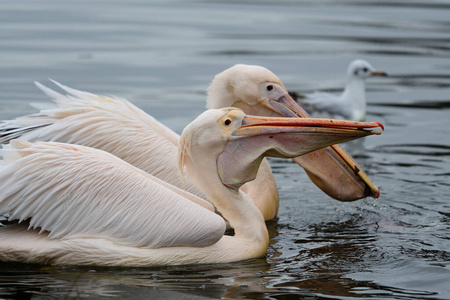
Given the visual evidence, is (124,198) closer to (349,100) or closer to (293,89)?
(349,100)

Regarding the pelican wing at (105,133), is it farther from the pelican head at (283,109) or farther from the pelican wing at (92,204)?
the pelican wing at (92,204)

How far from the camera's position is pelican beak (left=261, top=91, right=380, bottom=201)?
5.42 meters

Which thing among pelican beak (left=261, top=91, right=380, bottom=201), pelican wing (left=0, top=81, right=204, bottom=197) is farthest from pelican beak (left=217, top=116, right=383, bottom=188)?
pelican beak (left=261, top=91, right=380, bottom=201)

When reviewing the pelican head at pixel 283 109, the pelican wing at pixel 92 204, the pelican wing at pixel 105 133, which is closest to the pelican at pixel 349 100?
the pelican head at pixel 283 109

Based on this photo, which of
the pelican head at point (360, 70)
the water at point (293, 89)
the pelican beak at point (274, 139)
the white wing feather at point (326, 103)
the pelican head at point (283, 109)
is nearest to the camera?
the water at point (293, 89)

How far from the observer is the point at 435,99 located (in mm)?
9445

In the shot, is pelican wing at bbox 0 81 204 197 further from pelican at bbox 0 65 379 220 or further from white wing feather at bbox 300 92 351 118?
white wing feather at bbox 300 92 351 118

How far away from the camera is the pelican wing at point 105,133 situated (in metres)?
5.33

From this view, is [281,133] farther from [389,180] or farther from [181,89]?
[181,89]

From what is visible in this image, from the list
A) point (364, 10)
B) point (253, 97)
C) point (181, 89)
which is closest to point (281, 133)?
point (253, 97)

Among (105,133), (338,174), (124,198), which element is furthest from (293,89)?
(124,198)

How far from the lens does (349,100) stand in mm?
9242

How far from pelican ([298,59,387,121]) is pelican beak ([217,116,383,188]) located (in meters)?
4.39

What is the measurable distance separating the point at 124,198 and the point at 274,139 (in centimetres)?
86
